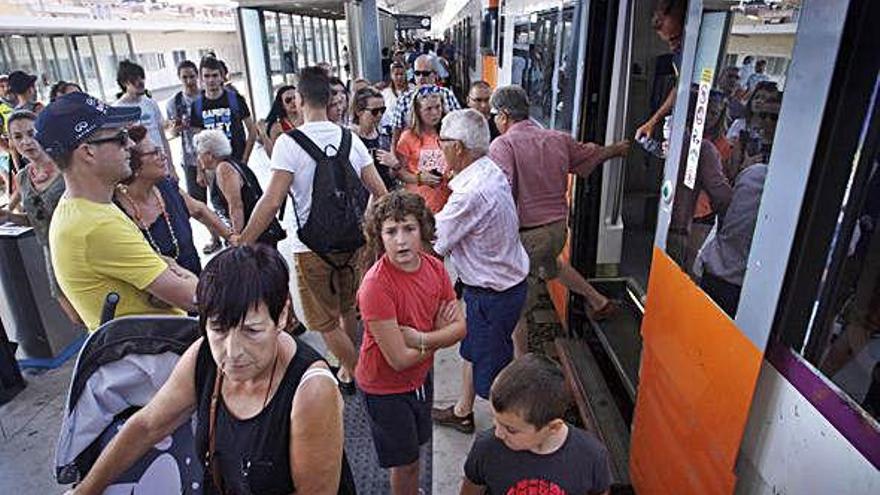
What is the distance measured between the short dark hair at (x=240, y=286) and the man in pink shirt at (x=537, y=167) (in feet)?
6.66

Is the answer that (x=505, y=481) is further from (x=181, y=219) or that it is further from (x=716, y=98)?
(x=181, y=219)

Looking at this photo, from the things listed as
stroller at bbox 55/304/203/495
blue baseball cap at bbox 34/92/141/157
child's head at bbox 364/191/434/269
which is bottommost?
stroller at bbox 55/304/203/495

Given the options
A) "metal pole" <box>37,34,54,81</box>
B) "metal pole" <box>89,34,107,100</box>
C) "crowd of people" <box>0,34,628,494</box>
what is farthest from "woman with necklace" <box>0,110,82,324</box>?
"metal pole" <box>89,34,107,100</box>

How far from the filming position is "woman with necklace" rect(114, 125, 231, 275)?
254cm

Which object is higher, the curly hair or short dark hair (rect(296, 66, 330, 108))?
short dark hair (rect(296, 66, 330, 108))

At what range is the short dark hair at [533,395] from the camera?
148 cm

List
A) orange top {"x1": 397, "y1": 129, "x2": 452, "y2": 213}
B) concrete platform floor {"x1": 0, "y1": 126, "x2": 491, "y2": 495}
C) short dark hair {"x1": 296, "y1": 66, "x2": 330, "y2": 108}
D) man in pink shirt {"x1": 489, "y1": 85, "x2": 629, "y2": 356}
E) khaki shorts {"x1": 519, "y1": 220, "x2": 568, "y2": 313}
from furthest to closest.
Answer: orange top {"x1": 397, "y1": 129, "x2": 452, "y2": 213} < khaki shorts {"x1": 519, "y1": 220, "x2": 568, "y2": 313} < man in pink shirt {"x1": 489, "y1": 85, "x2": 629, "y2": 356} < short dark hair {"x1": 296, "y1": 66, "x2": 330, "y2": 108} < concrete platform floor {"x1": 0, "y1": 126, "x2": 491, "y2": 495}

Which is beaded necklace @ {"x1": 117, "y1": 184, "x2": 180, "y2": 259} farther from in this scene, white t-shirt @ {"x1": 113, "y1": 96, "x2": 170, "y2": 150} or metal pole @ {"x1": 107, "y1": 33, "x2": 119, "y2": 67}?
metal pole @ {"x1": 107, "y1": 33, "x2": 119, "y2": 67}

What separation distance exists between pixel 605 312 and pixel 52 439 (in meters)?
3.45

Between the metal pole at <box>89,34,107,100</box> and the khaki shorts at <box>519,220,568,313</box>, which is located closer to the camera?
the khaki shorts at <box>519,220,568,313</box>

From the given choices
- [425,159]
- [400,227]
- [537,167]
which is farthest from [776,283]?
[425,159]

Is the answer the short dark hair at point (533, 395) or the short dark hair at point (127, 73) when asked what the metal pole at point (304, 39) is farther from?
the short dark hair at point (533, 395)

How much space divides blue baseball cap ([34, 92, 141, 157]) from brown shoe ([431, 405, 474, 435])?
86.1 inches

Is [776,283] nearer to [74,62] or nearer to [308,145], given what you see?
[308,145]
